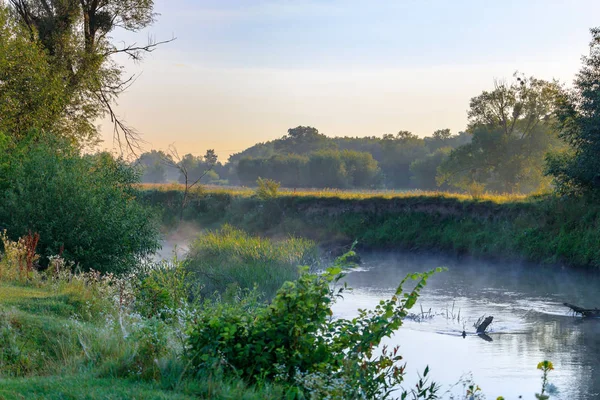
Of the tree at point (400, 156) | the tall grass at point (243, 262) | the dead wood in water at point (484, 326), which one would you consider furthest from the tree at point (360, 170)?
the dead wood in water at point (484, 326)

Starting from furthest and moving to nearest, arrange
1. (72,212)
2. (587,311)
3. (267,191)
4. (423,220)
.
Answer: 1. (267,191)
2. (423,220)
3. (72,212)
4. (587,311)

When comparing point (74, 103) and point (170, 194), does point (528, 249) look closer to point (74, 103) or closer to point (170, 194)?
point (74, 103)

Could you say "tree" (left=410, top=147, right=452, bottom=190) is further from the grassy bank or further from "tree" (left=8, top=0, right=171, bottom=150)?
"tree" (left=8, top=0, right=171, bottom=150)

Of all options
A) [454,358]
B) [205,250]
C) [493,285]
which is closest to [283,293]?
[454,358]

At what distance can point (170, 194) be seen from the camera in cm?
5128

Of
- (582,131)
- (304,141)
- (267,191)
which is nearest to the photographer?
(582,131)

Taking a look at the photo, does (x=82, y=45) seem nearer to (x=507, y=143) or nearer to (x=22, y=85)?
(x=22, y=85)

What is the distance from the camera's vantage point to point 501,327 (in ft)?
60.0

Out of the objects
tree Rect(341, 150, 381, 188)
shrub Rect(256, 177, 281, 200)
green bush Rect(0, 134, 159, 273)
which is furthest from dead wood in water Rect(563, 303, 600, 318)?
tree Rect(341, 150, 381, 188)

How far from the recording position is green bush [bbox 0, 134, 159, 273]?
19500 millimetres

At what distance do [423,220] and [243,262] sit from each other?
683 inches

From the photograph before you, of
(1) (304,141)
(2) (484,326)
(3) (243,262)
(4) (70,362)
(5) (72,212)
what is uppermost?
(1) (304,141)

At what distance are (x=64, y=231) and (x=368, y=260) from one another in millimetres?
19245

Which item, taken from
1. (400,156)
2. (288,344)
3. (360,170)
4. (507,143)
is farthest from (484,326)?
(400,156)
